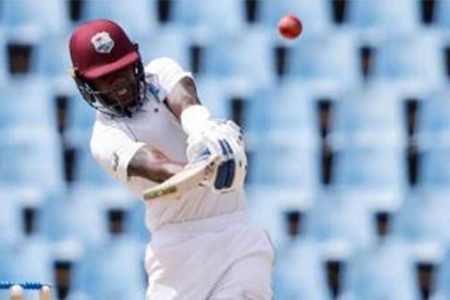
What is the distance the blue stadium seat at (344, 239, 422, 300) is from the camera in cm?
927

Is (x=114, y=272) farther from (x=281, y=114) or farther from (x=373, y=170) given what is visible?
(x=373, y=170)

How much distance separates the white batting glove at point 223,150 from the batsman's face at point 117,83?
335 millimetres

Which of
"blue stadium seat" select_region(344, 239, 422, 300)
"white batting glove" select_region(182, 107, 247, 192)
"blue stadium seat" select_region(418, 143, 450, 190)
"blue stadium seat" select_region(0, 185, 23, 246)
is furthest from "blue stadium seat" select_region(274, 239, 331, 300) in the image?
"white batting glove" select_region(182, 107, 247, 192)

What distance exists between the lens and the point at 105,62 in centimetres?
377

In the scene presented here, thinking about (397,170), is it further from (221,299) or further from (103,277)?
(221,299)

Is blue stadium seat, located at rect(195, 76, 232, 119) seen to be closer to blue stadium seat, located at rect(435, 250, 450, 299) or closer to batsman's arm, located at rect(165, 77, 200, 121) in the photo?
blue stadium seat, located at rect(435, 250, 450, 299)

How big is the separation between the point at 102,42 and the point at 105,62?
0.05 metres

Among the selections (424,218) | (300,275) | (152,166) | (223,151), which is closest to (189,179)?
(223,151)

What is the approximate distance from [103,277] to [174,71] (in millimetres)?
5456

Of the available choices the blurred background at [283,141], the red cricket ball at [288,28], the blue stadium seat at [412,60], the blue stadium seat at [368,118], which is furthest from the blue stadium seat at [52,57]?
the red cricket ball at [288,28]

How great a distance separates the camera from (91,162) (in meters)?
9.58

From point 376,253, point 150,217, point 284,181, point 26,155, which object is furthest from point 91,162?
point 150,217

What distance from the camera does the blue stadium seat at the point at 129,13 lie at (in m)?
9.99

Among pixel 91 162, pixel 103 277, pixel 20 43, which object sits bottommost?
pixel 103 277
